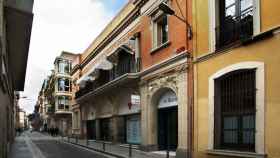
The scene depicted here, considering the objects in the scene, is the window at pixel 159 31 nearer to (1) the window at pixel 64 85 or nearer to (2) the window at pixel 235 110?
(2) the window at pixel 235 110

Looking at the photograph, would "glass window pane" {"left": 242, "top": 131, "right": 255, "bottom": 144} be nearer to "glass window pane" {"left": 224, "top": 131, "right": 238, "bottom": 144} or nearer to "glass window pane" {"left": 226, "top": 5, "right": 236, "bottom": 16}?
"glass window pane" {"left": 224, "top": 131, "right": 238, "bottom": 144}

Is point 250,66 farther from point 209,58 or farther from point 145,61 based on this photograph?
point 145,61

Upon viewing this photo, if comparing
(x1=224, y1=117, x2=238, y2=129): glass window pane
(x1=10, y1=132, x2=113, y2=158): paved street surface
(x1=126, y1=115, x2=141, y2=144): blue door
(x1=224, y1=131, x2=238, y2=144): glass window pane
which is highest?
(x1=224, y1=117, x2=238, y2=129): glass window pane

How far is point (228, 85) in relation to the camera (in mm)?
12695

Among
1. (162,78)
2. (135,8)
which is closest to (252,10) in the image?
(162,78)

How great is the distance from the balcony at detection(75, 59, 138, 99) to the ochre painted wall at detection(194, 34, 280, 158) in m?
7.60

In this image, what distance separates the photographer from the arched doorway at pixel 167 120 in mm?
17614

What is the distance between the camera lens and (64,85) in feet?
192

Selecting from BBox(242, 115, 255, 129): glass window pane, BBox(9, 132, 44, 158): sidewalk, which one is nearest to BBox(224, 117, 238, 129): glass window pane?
BBox(242, 115, 255, 129): glass window pane

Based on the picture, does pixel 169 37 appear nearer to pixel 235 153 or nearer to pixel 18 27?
pixel 235 153

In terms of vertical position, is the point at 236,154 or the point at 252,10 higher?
the point at 252,10

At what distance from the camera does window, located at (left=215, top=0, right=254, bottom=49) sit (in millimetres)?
11977

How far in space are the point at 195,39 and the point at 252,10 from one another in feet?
11.2

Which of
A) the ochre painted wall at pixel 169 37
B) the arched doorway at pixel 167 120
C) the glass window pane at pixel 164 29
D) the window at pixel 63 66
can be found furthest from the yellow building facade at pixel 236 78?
the window at pixel 63 66
